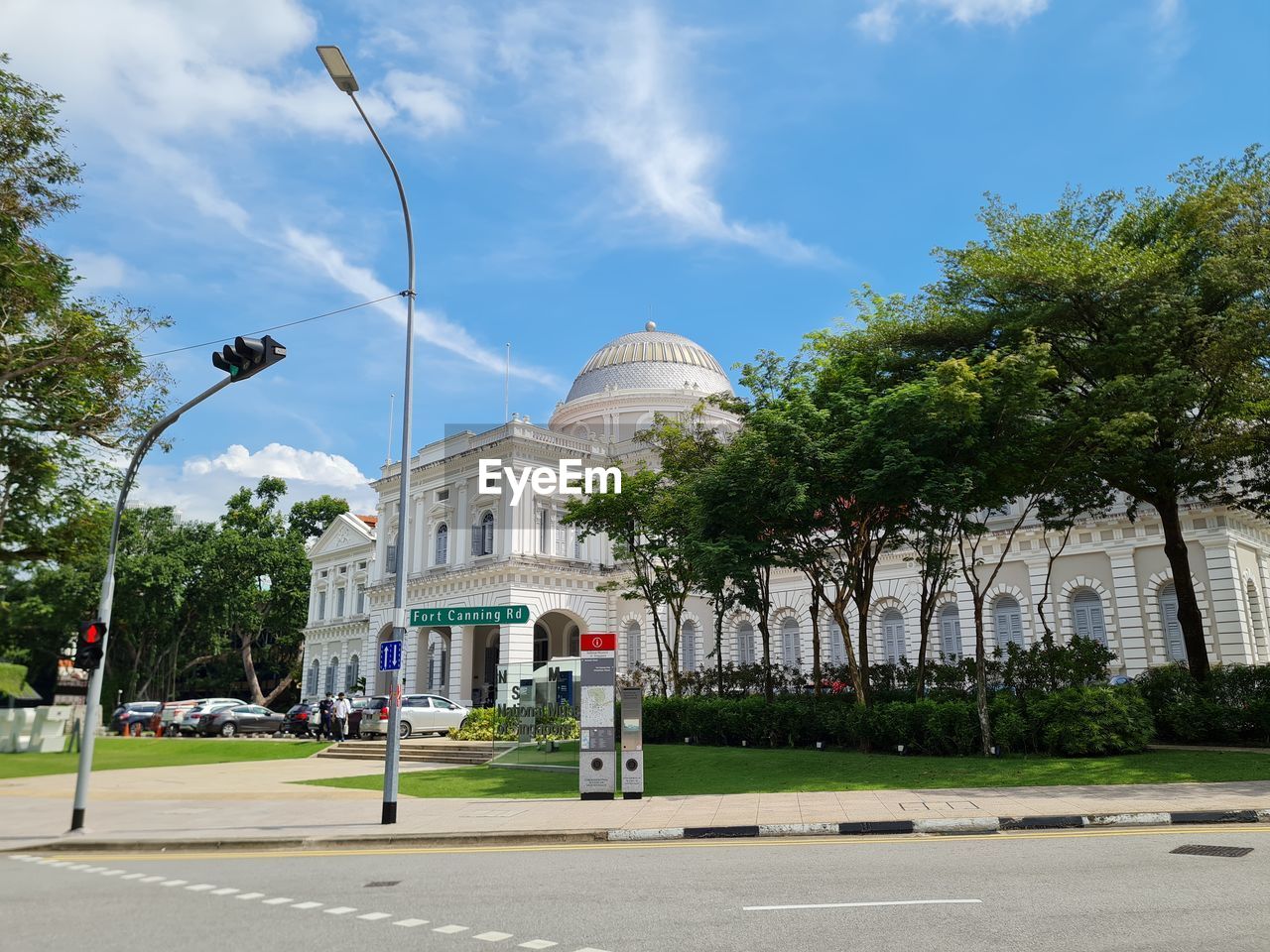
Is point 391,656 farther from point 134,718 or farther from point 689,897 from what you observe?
point 134,718

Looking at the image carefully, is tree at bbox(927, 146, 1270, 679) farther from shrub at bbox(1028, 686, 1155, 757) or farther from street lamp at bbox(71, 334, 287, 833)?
street lamp at bbox(71, 334, 287, 833)

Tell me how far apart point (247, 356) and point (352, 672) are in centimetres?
4838

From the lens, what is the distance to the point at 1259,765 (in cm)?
1578

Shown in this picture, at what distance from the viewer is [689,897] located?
8008 mm

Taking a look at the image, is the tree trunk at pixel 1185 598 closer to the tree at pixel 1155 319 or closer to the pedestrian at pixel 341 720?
the tree at pixel 1155 319

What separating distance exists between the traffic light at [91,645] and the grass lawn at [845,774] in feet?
20.0

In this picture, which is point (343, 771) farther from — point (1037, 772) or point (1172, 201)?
point (1172, 201)

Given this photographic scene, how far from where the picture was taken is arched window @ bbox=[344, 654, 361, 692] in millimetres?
57094

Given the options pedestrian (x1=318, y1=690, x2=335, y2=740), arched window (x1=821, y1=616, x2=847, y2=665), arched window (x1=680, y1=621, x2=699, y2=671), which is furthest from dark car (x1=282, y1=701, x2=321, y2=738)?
arched window (x1=821, y1=616, x2=847, y2=665)

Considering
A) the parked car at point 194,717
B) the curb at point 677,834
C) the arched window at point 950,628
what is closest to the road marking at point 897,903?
the curb at point 677,834

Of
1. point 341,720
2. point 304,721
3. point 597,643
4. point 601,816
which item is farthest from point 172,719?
point 601,816

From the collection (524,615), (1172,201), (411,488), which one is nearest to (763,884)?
(524,615)

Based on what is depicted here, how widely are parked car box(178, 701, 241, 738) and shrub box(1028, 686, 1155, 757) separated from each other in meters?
33.4

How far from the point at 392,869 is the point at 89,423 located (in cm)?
1745
